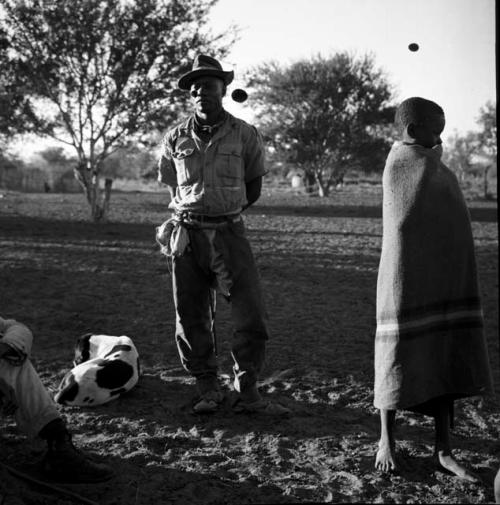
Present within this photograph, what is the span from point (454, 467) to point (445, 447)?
12cm

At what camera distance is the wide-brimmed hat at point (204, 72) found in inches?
158

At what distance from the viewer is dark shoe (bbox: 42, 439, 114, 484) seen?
10.2 ft

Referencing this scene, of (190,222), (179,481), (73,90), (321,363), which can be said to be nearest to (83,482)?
(179,481)

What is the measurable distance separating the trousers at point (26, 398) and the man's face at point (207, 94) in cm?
202

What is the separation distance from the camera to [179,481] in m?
3.13

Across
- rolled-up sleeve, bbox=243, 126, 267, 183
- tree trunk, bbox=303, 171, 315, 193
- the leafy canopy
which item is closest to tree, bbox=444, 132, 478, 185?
tree trunk, bbox=303, 171, 315, 193

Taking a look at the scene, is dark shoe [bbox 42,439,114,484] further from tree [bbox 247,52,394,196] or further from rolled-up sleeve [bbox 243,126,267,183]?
tree [bbox 247,52,394,196]

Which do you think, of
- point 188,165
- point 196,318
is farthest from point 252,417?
point 188,165

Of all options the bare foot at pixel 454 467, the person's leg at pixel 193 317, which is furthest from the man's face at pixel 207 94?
the bare foot at pixel 454 467

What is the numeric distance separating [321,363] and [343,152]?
28446 millimetres

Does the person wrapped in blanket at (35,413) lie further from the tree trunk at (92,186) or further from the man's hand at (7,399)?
the tree trunk at (92,186)

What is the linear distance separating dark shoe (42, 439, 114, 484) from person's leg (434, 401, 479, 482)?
171 cm

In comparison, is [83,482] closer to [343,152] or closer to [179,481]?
[179,481]

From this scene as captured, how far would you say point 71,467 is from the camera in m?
3.09
